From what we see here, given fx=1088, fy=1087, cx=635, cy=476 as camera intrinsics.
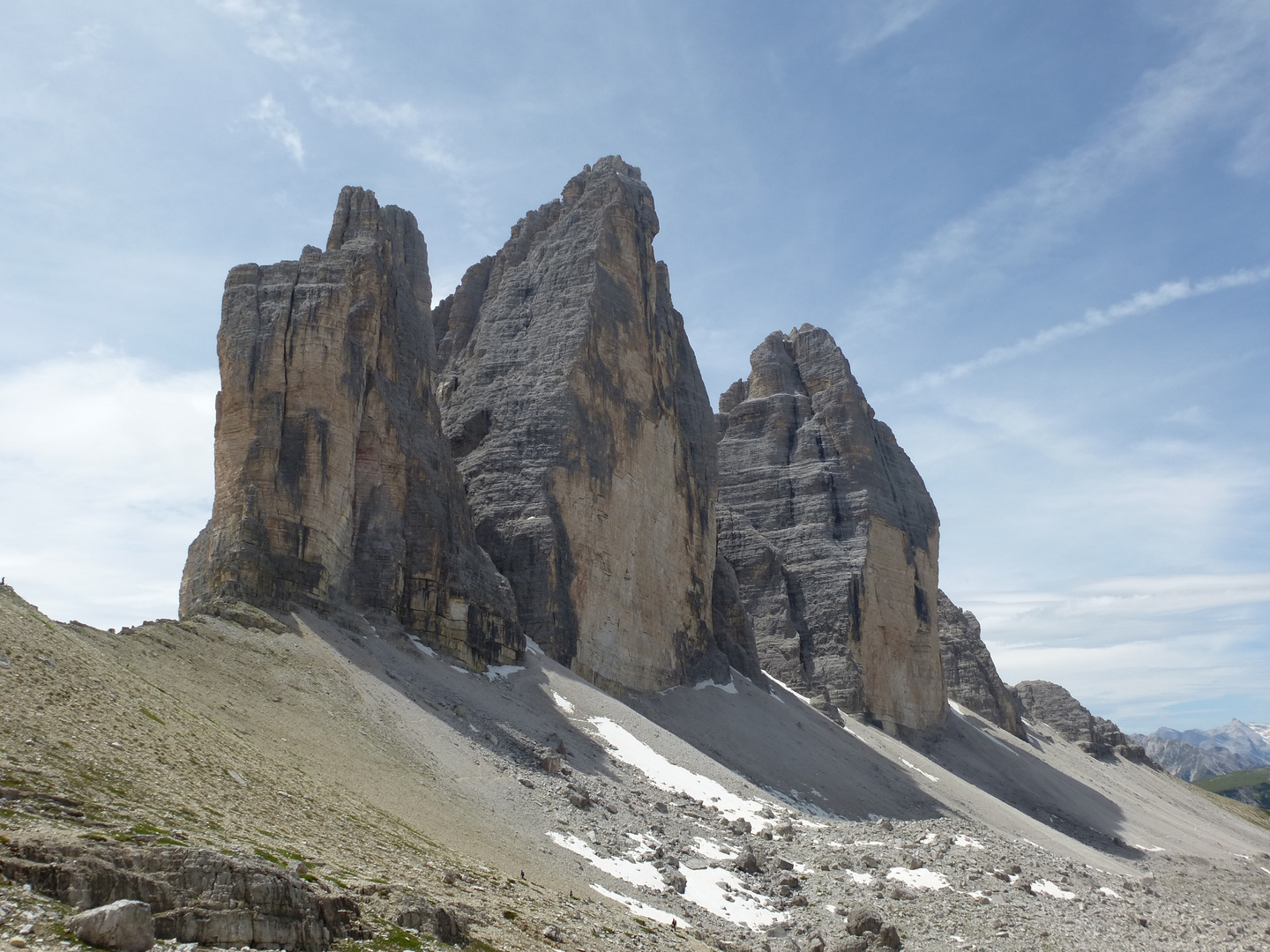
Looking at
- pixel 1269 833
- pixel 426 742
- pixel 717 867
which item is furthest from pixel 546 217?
pixel 1269 833

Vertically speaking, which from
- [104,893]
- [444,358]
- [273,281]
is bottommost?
[104,893]

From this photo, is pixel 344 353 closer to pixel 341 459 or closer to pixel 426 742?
pixel 341 459

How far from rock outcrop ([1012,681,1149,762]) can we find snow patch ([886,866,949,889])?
3039 inches

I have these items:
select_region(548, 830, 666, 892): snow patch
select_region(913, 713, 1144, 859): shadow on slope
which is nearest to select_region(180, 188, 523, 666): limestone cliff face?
select_region(548, 830, 666, 892): snow patch

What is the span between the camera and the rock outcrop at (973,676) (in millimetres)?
90000

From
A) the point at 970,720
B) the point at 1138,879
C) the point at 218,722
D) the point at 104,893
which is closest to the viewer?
the point at 104,893

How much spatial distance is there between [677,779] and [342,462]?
16.1 meters

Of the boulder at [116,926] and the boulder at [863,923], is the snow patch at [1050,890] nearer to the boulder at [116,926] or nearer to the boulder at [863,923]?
the boulder at [863,923]

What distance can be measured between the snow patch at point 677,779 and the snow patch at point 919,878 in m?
4.78

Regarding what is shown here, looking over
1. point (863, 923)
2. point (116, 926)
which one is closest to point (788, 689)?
point (863, 923)

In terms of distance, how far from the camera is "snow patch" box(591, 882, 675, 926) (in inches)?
858

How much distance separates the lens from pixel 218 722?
78.8ft

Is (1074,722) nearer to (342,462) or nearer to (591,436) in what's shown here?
(591,436)

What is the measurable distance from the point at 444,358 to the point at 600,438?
14.7 metres
